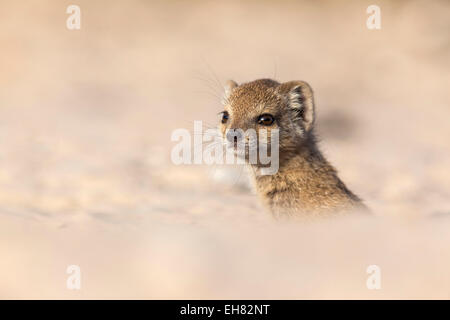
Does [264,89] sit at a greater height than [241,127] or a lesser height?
greater

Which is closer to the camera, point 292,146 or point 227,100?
point 292,146

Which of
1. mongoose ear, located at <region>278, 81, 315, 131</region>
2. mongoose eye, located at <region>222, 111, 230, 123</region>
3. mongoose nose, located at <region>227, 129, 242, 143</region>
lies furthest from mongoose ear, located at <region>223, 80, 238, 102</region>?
mongoose nose, located at <region>227, 129, 242, 143</region>

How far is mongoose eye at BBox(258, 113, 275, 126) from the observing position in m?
4.54

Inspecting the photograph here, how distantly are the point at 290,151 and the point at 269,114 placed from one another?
33 centimetres

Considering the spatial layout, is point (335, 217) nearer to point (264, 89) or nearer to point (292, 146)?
point (292, 146)

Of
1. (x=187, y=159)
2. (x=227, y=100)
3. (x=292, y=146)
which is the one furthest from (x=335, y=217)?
(x=187, y=159)

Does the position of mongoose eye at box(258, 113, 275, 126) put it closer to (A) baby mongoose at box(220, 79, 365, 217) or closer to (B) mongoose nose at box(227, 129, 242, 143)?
Result: (A) baby mongoose at box(220, 79, 365, 217)

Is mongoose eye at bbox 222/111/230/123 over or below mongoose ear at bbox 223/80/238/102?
below

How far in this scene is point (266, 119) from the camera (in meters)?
4.55

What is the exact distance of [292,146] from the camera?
4598mm

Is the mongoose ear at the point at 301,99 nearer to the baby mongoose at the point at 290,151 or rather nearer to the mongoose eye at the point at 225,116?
the baby mongoose at the point at 290,151

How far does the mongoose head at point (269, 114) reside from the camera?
4457 millimetres

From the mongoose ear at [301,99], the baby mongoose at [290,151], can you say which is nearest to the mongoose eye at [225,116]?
the baby mongoose at [290,151]

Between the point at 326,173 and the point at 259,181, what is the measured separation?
0.52 m
